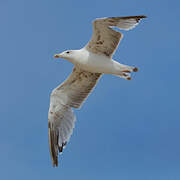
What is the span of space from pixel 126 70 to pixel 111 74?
0.42 m

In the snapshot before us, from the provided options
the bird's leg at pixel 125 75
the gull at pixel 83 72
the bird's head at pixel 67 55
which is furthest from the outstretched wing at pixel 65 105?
the bird's leg at pixel 125 75

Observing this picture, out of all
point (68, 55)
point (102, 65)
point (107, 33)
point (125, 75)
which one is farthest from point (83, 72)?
point (107, 33)

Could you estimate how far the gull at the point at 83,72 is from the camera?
8875 mm

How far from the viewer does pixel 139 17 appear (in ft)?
28.9

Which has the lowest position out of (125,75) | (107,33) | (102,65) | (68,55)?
(125,75)

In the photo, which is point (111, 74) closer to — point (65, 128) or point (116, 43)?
point (116, 43)

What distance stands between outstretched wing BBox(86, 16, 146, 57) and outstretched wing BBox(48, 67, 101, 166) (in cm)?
98

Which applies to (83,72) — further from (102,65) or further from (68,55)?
(102,65)

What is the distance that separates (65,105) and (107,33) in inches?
91.5

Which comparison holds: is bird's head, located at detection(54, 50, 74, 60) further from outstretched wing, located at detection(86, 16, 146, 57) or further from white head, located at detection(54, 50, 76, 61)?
outstretched wing, located at detection(86, 16, 146, 57)

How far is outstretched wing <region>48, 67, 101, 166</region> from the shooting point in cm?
1018

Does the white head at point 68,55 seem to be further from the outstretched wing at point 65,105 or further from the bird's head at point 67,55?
the outstretched wing at point 65,105

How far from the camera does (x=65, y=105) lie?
10.4 metres

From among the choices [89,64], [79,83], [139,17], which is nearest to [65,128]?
[79,83]
